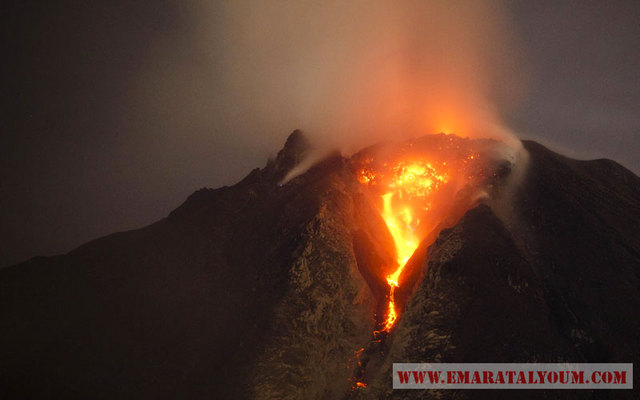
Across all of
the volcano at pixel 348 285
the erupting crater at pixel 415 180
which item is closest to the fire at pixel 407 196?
the erupting crater at pixel 415 180

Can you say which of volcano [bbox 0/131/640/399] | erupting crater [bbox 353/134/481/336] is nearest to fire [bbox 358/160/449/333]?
erupting crater [bbox 353/134/481/336]

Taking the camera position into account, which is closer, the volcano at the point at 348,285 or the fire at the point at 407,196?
the volcano at the point at 348,285

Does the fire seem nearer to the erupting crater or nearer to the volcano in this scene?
the erupting crater

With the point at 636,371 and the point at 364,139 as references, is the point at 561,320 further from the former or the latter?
the point at 364,139

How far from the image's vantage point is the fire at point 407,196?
2841 inches

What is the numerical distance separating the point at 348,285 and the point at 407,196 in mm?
28356

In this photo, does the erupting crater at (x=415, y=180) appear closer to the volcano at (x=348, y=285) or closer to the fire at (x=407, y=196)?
the fire at (x=407, y=196)

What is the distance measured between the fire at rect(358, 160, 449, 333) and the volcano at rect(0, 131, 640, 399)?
12.0 inches

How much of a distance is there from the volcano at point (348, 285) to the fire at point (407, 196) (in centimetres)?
30

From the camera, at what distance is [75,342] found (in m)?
55.2

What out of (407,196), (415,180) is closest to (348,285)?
(407,196)

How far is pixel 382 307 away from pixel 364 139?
50495mm

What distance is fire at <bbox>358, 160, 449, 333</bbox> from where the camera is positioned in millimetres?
72156

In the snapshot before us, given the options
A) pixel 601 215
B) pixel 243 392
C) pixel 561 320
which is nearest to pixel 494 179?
pixel 601 215
